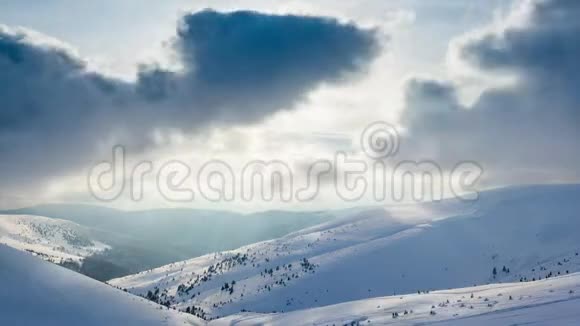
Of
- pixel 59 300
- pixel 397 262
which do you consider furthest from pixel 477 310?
pixel 397 262

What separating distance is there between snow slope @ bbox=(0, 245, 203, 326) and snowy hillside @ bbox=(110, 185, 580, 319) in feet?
187

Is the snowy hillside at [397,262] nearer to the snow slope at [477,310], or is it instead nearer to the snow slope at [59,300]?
the snow slope at [59,300]

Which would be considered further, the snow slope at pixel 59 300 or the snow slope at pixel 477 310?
the snow slope at pixel 59 300

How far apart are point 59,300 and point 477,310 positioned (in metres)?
34.0

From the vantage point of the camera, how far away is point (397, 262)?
148375 millimetres

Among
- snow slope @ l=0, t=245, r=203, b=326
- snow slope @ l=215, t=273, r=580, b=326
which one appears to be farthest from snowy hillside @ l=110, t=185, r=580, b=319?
snow slope @ l=215, t=273, r=580, b=326

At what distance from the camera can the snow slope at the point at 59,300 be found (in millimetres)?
39469

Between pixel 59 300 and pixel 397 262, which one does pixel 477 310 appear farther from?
pixel 397 262

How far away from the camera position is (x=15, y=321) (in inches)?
1460

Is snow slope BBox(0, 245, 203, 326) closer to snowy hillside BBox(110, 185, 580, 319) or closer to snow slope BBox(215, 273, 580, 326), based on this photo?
snow slope BBox(215, 273, 580, 326)

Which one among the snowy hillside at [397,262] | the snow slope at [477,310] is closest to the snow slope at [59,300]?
the snow slope at [477,310]

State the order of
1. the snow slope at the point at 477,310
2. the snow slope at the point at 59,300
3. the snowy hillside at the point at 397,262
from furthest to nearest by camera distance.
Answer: the snowy hillside at the point at 397,262, the snow slope at the point at 59,300, the snow slope at the point at 477,310

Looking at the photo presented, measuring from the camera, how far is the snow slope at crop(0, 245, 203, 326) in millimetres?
39469

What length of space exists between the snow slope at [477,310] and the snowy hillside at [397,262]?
66027 millimetres
